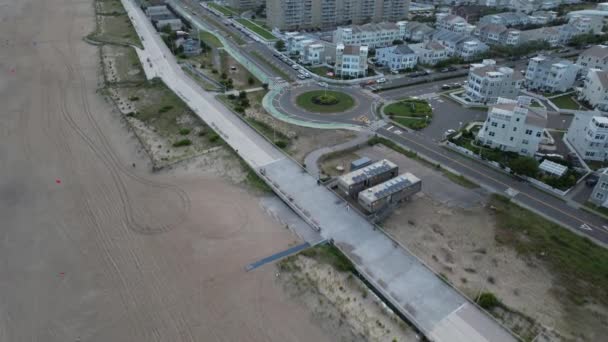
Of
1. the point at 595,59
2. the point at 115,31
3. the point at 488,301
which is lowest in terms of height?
the point at 488,301

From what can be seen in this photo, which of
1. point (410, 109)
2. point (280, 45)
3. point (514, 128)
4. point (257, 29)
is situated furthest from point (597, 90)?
point (257, 29)

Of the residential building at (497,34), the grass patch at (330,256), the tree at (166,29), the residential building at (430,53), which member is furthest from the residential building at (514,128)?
the tree at (166,29)

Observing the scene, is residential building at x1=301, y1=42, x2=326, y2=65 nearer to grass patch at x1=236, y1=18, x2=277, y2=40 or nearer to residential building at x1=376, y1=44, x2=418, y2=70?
residential building at x1=376, y1=44, x2=418, y2=70

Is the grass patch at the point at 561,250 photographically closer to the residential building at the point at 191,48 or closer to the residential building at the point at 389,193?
the residential building at the point at 389,193

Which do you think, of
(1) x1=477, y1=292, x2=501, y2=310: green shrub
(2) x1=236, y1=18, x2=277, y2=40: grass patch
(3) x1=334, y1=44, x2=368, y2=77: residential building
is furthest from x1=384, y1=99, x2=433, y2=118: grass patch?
(2) x1=236, y1=18, x2=277, y2=40: grass patch

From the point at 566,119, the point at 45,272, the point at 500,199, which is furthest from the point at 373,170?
the point at 566,119

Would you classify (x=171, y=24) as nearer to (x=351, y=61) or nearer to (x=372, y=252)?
(x=351, y=61)
